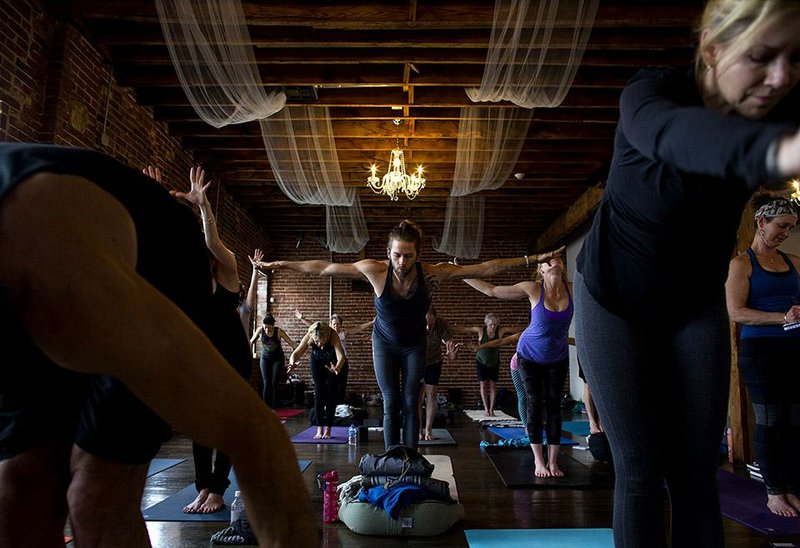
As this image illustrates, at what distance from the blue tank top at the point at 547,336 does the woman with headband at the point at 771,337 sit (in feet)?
4.20

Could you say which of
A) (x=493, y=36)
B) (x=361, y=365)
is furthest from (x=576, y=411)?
(x=493, y=36)

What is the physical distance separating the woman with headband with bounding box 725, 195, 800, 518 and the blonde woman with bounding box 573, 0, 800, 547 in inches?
86.8

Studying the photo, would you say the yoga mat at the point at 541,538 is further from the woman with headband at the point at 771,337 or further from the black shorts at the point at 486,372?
the black shorts at the point at 486,372

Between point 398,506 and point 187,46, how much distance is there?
356 centimetres

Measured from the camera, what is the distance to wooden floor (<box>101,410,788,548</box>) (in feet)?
8.74

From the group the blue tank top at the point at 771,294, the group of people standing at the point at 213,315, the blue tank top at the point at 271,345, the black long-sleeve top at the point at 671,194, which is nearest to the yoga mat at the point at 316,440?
the blue tank top at the point at 271,345

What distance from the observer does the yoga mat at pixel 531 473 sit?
3775 mm

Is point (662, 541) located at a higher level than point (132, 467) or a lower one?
lower

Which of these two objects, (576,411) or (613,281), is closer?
(613,281)

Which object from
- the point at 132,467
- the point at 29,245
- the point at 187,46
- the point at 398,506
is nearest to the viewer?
the point at 29,245

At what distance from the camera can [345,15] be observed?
4.48 meters

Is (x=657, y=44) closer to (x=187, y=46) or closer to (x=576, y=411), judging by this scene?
(x=187, y=46)

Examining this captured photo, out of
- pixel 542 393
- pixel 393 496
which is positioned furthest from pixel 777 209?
pixel 393 496

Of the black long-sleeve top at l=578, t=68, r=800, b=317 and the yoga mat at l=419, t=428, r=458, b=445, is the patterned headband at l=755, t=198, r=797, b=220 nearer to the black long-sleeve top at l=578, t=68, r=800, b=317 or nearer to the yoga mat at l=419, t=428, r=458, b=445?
the black long-sleeve top at l=578, t=68, r=800, b=317
